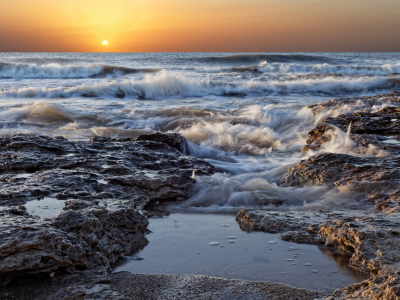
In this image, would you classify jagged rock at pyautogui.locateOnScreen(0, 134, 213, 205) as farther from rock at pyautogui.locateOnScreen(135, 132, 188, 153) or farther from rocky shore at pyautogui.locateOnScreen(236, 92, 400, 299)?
rocky shore at pyautogui.locateOnScreen(236, 92, 400, 299)

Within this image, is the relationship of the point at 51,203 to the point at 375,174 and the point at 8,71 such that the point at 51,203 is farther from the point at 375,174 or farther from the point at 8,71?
the point at 8,71

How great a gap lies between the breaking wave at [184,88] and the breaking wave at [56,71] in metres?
8.48

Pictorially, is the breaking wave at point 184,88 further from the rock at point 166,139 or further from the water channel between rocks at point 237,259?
the water channel between rocks at point 237,259

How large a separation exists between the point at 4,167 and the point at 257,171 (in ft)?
8.31

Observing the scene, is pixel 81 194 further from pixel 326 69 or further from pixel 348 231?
pixel 326 69

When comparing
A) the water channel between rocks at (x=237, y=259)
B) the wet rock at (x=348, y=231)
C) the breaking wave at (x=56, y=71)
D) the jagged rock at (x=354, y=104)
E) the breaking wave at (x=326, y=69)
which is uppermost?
the breaking wave at (x=326, y=69)

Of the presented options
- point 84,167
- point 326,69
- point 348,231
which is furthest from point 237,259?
point 326,69

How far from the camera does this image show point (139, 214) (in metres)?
2.38

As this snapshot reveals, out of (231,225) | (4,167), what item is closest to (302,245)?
(231,225)

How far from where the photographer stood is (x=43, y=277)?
167cm

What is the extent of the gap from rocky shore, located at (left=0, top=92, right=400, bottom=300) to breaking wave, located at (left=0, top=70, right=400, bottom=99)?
347 inches

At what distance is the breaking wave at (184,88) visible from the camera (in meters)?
12.4

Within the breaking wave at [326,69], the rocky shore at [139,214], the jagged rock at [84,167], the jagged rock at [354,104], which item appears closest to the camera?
the rocky shore at [139,214]

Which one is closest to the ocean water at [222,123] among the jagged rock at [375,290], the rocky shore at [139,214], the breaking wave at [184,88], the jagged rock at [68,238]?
the breaking wave at [184,88]
